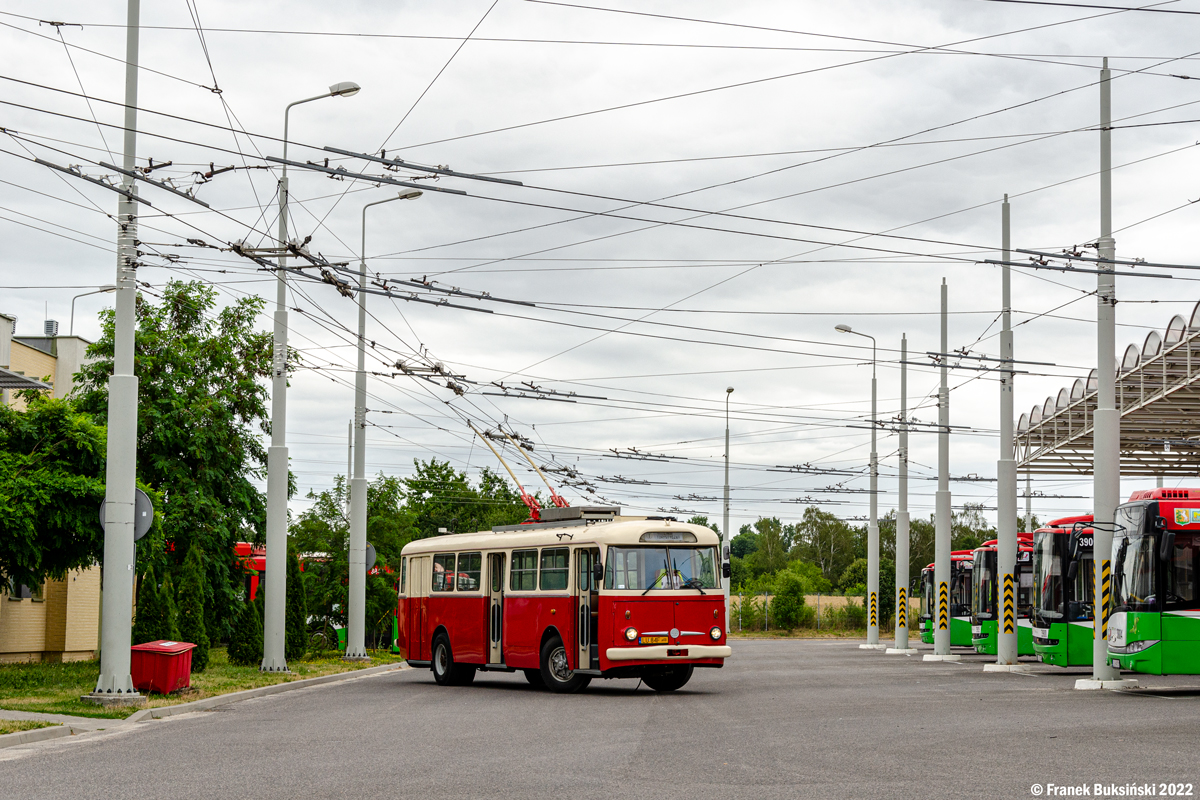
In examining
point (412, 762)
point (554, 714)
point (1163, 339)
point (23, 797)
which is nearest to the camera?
point (23, 797)

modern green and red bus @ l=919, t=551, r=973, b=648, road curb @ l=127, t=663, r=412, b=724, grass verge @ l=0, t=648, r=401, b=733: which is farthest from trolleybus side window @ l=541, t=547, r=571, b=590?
modern green and red bus @ l=919, t=551, r=973, b=648

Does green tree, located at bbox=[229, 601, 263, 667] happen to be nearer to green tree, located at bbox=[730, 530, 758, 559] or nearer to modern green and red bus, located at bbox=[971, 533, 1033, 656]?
modern green and red bus, located at bbox=[971, 533, 1033, 656]

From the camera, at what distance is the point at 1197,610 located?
72.4 ft

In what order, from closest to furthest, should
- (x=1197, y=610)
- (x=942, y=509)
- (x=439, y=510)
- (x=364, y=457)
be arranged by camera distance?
1. (x=1197, y=610)
2. (x=364, y=457)
3. (x=942, y=509)
4. (x=439, y=510)

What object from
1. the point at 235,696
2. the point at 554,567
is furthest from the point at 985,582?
the point at 235,696

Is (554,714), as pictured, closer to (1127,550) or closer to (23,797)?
(23,797)

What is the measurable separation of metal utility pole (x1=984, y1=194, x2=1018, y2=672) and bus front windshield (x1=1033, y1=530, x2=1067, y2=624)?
0.57 metres

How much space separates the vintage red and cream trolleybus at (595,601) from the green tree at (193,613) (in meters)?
4.94

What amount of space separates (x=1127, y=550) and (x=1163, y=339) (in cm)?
805

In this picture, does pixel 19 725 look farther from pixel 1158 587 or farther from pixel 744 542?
pixel 744 542

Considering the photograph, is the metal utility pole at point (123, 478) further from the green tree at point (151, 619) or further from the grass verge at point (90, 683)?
the green tree at point (151, 619)

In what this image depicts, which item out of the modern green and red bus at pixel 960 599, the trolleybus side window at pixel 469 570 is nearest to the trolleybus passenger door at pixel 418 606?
the trolleybus side window at pixel 469 570

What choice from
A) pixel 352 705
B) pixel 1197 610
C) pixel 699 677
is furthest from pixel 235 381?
pixel 1197 610

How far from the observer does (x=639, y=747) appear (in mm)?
13141
